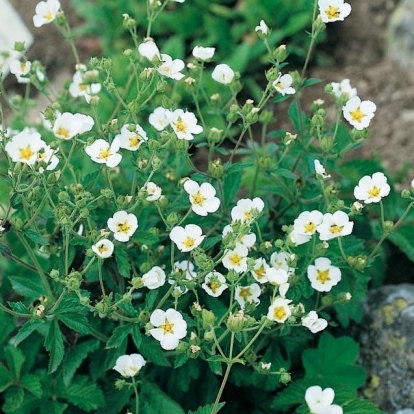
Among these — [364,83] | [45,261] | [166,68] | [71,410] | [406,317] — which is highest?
[166,68]

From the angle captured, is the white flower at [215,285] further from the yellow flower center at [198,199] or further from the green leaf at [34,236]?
the green leaf at [34,236]

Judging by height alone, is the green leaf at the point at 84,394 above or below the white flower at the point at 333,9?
below

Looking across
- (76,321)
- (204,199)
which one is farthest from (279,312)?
(76,321)

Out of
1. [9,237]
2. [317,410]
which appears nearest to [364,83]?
[9,237]

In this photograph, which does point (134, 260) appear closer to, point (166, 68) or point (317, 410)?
point (166, 68)

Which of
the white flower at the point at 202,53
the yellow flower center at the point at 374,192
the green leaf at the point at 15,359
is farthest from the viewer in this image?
the green leaf at the point at 15,359

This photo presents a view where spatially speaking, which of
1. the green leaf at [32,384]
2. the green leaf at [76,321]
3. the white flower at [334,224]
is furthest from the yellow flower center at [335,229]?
the green leaf at [32,384]

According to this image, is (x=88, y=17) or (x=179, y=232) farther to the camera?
(x=88, y=17)

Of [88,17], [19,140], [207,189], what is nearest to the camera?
[19,140]
